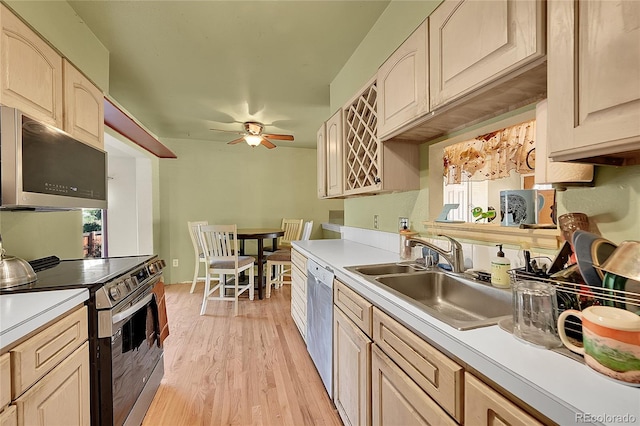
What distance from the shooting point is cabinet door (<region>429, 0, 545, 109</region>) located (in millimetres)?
789

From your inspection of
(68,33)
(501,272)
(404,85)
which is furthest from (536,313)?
(68,33)

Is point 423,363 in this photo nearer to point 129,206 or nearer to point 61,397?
point 61,397

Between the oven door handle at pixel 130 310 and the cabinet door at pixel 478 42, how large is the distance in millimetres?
1674

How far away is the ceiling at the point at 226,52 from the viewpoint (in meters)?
1.85

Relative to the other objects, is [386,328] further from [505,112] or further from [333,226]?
[333,226]

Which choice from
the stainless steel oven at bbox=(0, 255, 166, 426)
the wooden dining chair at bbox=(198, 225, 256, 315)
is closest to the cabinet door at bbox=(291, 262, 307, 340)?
the wooden dining chair at bbox=(198, 225, 256, 315)

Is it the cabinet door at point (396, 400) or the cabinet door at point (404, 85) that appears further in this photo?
the cabinet door at point (404, 85)

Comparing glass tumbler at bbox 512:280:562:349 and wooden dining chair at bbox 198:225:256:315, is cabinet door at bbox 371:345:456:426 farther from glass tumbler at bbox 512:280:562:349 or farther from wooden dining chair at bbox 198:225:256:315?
wooden dining chair at bbox 198:225:256:315

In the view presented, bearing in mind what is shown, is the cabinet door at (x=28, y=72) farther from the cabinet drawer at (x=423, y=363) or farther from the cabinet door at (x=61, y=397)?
the cabinet drawer at (x=423, y=363)

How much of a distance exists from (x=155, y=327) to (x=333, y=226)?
132 inches

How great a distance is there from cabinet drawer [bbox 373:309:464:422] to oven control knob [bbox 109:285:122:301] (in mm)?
1163

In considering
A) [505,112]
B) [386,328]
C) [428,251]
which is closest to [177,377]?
[386,328]

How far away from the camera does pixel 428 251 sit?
1545 millimetres

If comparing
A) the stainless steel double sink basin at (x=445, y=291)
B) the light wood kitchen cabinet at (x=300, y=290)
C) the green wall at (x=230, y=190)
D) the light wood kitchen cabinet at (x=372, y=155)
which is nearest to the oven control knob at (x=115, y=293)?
the stainless steel double sink basin at (x=445, y=291)
